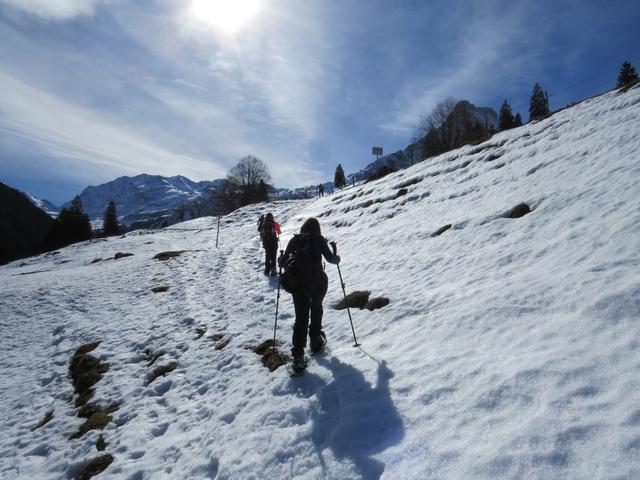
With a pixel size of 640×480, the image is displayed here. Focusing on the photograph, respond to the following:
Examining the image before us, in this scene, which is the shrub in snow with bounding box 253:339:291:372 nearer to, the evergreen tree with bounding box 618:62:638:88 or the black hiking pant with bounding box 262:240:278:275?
the black hiking pant with bounding box 262:240:278:275

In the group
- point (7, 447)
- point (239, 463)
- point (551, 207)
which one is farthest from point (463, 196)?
point (7, 447)

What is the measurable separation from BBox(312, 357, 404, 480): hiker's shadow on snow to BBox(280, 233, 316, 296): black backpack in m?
1.73

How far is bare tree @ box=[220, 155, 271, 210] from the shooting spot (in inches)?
3349

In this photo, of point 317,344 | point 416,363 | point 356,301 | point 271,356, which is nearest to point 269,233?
point 356,301

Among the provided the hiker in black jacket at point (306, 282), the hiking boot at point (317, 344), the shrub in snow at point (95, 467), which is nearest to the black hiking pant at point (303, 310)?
the hiker in black jacket at point (306, 282)

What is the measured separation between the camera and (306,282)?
250 inches

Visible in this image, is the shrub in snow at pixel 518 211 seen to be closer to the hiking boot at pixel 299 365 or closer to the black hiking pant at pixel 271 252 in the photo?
the hiking boot at pixel 299 365

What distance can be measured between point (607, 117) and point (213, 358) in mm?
20738

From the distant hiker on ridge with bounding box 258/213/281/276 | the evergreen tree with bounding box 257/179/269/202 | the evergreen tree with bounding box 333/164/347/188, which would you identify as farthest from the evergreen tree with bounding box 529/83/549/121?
the distant hiker on ridge with bounding box 258/213/281/276

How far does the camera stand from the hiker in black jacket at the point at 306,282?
6387 mm

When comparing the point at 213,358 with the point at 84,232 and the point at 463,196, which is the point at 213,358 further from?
the point at 84,232

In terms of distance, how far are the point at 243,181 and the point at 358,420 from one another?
8593 cm

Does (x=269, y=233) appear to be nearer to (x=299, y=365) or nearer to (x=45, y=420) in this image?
(x=299, y=365)

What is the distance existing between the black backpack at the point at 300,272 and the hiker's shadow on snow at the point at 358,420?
1.73m
